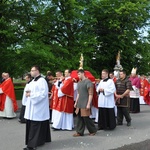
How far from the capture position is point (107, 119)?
8555 mm

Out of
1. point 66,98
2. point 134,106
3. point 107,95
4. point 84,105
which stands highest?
point 107,95

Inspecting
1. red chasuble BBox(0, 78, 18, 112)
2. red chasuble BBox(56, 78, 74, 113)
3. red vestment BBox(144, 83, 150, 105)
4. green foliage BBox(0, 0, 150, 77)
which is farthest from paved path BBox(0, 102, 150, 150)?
green foliage BBox(0, 0, 150, 77)

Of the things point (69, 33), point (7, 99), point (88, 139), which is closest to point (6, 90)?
point (7, 99)

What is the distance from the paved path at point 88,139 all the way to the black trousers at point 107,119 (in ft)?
0.78

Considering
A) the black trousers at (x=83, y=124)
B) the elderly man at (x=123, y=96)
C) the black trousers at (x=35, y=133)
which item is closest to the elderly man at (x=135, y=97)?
the elderly man at (x=123, y=96)

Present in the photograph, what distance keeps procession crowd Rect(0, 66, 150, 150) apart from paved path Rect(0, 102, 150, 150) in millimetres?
266

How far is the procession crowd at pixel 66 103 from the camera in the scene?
624 centimetres

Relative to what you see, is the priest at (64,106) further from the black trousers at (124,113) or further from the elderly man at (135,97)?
the elderly man at (135,97)

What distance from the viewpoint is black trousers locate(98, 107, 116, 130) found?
8.46 metres

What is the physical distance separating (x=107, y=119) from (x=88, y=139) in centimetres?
152

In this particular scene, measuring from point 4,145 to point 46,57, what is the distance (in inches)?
431

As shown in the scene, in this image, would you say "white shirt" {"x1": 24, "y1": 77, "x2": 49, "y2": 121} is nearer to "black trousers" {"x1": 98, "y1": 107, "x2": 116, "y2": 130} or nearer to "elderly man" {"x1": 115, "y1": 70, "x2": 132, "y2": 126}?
"black trousers" {"x1": 98, "y1": 107, "x2": 116, "y2": 130}

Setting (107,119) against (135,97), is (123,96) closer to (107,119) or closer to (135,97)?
(107,119)

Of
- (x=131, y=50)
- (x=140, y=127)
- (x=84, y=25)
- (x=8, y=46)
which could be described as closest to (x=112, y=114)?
(x=140, y=127)
